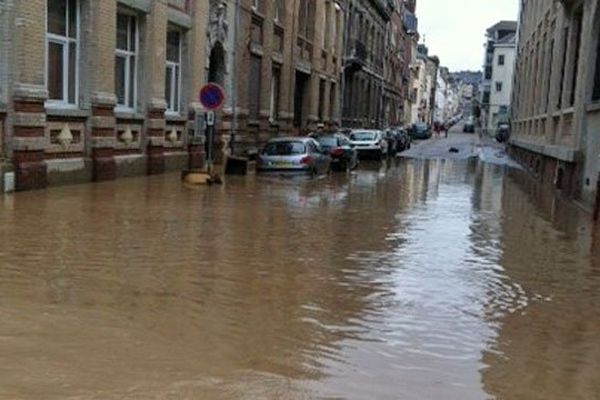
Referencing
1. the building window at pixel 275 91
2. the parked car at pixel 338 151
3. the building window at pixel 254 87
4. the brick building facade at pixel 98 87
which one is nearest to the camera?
the brick building facade at pixel 98 87

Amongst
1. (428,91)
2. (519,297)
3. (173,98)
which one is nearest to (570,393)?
(519,297)

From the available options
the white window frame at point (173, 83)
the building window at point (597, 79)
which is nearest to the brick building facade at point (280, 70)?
the white window frame at point (173, 83)

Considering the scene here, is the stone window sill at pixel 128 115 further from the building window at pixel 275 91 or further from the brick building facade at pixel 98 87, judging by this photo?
the building window at pixel 275 91

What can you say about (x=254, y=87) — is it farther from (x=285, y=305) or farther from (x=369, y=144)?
(x=285, y=305)

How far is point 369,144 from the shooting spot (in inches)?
1467

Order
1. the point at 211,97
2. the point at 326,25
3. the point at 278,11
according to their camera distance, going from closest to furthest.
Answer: the point at 211,97 → the point at 278,11 → the point at 326,25

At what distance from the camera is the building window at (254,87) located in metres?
28.7

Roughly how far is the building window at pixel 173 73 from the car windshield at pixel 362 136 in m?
16.4

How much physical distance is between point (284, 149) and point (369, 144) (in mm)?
15334

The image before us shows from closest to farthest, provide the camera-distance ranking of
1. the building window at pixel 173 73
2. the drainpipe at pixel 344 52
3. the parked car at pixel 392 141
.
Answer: the building window at pixel 173 73 < the parked car at pixel 392 141 < the drainpipe at pixel 344 52

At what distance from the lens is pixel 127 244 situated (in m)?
9.52

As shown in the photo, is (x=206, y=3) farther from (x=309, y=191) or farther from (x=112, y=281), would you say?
(x=112, y=281)

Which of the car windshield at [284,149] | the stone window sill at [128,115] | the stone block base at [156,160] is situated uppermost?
the stone window sill at [128,115]

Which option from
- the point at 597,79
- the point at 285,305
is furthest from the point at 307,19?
the point at 285,305
